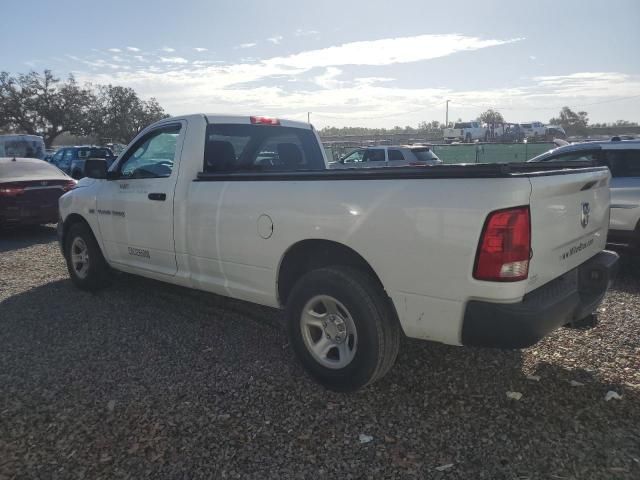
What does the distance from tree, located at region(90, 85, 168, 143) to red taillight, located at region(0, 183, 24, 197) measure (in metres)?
45.0

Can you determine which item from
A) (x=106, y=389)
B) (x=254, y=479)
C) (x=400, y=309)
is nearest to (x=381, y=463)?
(x=254, y=479)

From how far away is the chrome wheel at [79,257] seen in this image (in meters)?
5.75

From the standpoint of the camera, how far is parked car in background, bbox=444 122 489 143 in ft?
167

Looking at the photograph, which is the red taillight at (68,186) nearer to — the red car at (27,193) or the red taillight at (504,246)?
the red car at (27,193)

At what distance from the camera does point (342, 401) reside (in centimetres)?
331

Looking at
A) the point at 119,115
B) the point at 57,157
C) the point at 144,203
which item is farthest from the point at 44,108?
the point at 144,203

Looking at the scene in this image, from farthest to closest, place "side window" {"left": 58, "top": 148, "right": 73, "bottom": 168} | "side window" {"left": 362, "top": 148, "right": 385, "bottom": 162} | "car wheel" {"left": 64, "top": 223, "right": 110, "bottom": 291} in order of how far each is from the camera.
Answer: "side window" {"left": 58, "top": 148, "right": 73, "bottom": 168} → "side window" {"left": 362, "top": 148, "right": 385, "bottom": 162} → "car wheel" {"left": 64, "top": 223, "right": 110, "bottom": 291}

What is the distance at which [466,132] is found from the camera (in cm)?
5222

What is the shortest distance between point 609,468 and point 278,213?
94.6 inches

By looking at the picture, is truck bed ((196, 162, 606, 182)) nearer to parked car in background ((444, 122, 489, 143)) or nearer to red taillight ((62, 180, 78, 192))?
red taillight ((62, 180, 78, 192))

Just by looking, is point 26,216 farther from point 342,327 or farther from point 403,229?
point 403,229

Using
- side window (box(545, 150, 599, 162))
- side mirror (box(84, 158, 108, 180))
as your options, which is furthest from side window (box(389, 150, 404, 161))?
side mirror (box(84, 158, 108, 180))

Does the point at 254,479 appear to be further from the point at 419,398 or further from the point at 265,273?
the point at 265,273

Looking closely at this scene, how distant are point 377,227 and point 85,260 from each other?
13.6 feet
